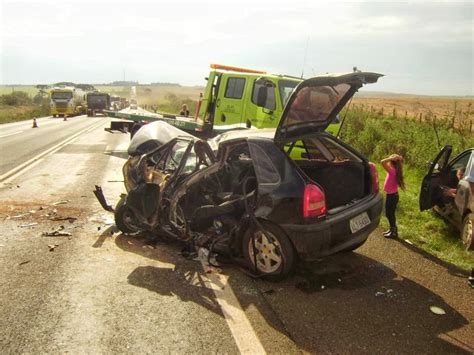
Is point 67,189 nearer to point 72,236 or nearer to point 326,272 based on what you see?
point 72,236

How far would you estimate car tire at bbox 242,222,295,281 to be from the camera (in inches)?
182

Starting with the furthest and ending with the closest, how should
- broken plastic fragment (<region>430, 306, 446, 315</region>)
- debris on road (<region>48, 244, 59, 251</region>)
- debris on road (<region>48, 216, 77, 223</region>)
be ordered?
debris on road (<region>48, 216, 77, 223</region>), debris on road (<region>48, 244, 59, 251</region>), broken plastic fragment (<region>430, 306, 446, 315</region>)

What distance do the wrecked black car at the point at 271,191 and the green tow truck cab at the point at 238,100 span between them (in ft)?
14.3

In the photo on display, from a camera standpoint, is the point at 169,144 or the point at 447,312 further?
the point at 169,144

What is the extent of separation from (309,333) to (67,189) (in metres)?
7.11

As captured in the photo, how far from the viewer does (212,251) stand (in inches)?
212

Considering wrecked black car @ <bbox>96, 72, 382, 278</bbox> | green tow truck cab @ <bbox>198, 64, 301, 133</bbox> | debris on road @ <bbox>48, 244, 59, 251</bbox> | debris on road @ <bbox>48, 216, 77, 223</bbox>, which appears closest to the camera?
wrecked black car @ <bbox>96, 72, 382, 278</bbox>

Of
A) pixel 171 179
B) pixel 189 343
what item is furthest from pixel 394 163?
pixel 189 343

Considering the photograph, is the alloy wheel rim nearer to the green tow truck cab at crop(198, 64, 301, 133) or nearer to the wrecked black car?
the wrecked black car

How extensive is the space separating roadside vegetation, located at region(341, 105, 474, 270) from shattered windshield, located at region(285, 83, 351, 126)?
257 cm

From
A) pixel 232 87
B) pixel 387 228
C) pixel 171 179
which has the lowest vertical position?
pixel 387 228

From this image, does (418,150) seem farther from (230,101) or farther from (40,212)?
(40,212)

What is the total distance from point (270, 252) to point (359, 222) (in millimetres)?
1077

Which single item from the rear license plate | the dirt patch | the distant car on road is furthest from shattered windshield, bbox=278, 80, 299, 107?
the rear license plate
